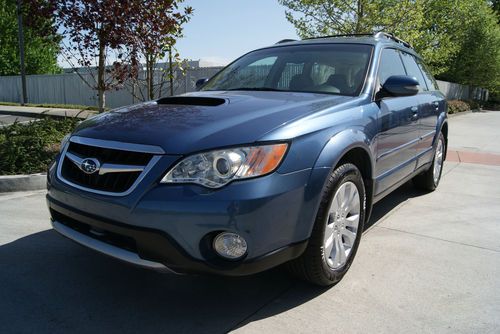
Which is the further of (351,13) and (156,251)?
(351,13)

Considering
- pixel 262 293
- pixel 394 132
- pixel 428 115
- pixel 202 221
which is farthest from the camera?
pixel 428 115

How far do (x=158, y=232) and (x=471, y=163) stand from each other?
7.51m

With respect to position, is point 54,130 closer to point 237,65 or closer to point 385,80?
point 237,65

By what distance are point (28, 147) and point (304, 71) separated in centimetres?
425

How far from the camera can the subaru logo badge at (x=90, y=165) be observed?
257 centimetres

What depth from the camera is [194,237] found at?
229cm

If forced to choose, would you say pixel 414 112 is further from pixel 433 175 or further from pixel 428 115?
pixel 433 175

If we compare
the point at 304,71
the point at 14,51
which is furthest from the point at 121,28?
the point at 14,51

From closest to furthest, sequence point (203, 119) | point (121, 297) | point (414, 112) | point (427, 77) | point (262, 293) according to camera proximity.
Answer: point (203, 119) → point (121, 297) → point (262, 293) → point (414, 112) → point (427, 77)

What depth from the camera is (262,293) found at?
294 cm

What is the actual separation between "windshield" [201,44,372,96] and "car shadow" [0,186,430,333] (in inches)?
59.8

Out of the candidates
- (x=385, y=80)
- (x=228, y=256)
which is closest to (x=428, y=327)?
(x=228, y=256)

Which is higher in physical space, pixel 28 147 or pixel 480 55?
pixel 480 55

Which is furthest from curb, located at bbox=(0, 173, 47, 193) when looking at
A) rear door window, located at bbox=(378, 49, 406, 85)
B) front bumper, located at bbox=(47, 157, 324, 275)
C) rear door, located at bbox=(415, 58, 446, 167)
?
rear door, located at bbox=(415, 58, 446, 167)
